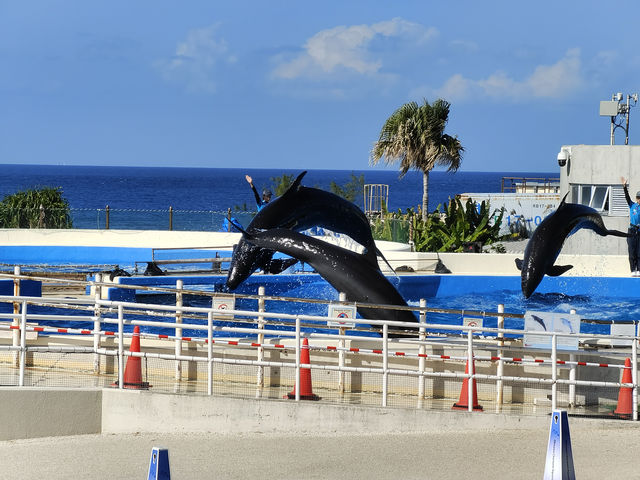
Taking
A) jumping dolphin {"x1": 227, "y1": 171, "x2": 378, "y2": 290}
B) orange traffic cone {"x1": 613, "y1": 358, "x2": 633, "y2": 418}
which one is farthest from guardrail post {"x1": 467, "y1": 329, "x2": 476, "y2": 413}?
jumping dolphin {"x1": 227, "y1": 171, "x2": 378, "y2": 290}

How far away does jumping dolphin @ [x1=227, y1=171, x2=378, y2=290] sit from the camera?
1778 cm

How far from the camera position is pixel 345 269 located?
51.5ft

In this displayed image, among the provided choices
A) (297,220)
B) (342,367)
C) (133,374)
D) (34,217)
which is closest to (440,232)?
(297,220)

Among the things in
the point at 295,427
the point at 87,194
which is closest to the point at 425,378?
the point at 295,427

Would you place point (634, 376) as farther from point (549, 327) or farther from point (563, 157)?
point (563, 157)

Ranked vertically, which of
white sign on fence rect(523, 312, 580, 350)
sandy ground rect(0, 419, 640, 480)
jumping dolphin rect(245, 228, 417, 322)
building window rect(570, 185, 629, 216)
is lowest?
sandy ground rect(0, 419, 640, 480)

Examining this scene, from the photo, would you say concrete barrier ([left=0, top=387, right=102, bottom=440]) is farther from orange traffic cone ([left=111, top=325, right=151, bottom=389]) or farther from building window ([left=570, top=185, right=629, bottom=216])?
building window ([left=570, top=185, right=629, bottom=216])

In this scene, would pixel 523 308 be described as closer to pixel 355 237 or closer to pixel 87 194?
pixel 355 237

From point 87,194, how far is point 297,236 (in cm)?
14396

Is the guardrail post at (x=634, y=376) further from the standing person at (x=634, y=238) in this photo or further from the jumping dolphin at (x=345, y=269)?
the standing person at (x=634, y=238)

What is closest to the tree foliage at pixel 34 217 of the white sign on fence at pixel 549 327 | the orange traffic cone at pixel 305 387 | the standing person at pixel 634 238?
the standing person at pixel 634 238

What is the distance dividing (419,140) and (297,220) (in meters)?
17.5

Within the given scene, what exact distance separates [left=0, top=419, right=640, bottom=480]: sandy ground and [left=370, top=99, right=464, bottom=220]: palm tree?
24471 millimetres

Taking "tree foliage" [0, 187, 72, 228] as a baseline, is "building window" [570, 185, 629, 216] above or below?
above
